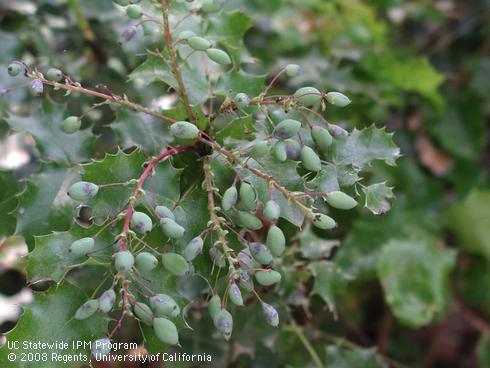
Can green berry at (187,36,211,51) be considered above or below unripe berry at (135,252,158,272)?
above

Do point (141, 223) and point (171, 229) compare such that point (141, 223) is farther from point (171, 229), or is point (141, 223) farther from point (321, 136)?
point (321, 136)

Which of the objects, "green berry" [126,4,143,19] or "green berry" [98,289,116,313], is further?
"green berry" [126,4,143,19]

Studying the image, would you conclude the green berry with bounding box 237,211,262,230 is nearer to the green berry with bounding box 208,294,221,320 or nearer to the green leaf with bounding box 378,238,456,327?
the green berry with bounding box 208,294,221,320

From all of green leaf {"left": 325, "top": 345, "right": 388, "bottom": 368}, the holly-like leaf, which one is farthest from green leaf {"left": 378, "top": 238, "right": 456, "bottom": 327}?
the holly-like leaf

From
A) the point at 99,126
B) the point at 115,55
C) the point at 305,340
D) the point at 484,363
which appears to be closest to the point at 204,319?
the point at 305,340

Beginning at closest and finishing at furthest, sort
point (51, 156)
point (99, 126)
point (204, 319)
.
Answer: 1. point (51, 156)
2. point (204, 319)
3. point (99, 126)

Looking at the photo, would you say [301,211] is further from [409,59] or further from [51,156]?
[409,59]

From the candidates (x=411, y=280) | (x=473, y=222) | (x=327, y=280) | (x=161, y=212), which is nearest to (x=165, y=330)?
(x=161, y=212)
